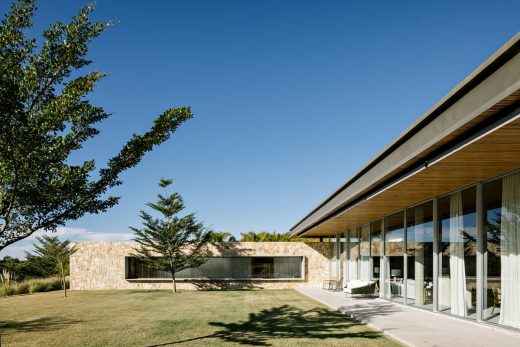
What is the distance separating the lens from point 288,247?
86.8 ft

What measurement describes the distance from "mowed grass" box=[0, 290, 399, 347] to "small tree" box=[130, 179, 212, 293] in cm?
888

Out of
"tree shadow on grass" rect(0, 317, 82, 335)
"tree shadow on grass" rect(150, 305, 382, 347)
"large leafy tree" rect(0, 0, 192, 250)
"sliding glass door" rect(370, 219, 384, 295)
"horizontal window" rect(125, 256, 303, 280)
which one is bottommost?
"horizontal window" rect(125, 256, 303, 280)

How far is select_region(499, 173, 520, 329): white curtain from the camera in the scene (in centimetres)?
865

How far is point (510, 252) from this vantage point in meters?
8.84

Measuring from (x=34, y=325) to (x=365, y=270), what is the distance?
12496mm

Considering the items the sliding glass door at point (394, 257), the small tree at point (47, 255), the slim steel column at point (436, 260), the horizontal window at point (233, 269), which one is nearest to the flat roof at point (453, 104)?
the slim steel column at point (436, 260)

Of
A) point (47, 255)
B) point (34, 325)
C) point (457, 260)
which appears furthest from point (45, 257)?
point (457, 260)

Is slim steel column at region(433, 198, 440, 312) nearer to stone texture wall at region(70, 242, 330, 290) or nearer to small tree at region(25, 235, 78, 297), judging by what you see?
stone texture wall at region(70, 242, 330, 290)

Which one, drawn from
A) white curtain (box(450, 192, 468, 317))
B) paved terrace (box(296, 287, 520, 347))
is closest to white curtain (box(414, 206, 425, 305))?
paved terrace (box(296, 287, 520, 347))

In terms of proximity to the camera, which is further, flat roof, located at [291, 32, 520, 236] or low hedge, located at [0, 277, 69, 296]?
low hedge, located at [0, 277, 69, 296]

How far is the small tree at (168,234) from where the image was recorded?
973 inches

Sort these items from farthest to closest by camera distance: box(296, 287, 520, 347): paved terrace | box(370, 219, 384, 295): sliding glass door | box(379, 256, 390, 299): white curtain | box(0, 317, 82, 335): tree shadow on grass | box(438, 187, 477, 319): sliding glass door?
1. box(370, 219, 384, 295): sliding glass door
2. box(379, 256, 390, 299): white curtain
3. box(0, 317, 82, 335): tree shadow on grass
4. box(438, 187, 477, 319): sliding glass door
5. box(296, 287, 520, 347): paved terrace

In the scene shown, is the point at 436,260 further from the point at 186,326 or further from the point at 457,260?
the point at 186,326

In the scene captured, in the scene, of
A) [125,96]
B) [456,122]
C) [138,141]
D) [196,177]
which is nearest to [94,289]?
[196,177]
